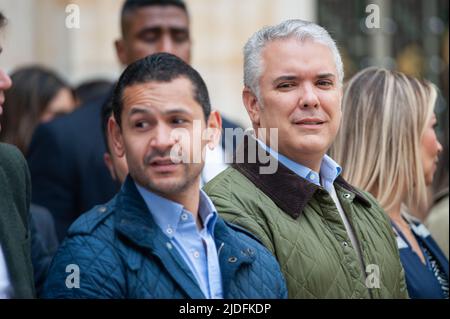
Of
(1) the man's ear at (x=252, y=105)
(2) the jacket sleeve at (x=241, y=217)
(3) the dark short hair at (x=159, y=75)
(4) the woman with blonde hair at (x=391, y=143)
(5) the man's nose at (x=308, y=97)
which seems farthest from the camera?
(4) the woman with blonde hair at (x=391, y=143)

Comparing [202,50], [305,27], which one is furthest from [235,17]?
[305,27]

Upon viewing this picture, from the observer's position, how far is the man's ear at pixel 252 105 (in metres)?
3.76

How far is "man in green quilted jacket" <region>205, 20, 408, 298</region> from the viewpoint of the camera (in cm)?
358

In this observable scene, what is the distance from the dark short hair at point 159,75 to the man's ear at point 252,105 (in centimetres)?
38

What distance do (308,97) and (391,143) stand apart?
799 millimetres

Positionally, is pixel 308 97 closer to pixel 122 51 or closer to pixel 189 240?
pixel 189 240

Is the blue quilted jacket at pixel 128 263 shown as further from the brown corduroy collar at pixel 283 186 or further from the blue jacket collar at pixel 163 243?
the brown corduroy collar at pixel 283 186

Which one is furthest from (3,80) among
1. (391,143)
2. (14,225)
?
(391,143)

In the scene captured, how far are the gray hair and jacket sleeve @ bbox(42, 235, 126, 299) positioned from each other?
2.86 ft

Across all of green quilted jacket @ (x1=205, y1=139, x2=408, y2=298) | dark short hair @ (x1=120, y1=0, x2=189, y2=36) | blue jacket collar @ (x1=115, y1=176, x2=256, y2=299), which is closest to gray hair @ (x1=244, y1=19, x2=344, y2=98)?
green quilted jacket @ (x1=205, y1=139, x2=408, y2=298)

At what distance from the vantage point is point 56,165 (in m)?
5.32

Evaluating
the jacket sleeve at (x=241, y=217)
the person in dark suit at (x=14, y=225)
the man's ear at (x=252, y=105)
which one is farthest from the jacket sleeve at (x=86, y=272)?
the man's ear at (x=252, y=105)

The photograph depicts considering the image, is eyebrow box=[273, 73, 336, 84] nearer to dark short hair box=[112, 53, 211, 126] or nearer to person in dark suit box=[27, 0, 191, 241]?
dark short hair box=[112, 53, 211, 126]

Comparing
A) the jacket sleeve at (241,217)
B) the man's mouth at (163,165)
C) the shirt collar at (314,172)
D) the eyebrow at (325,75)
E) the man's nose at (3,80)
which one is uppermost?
the man's nose at (3,80)
